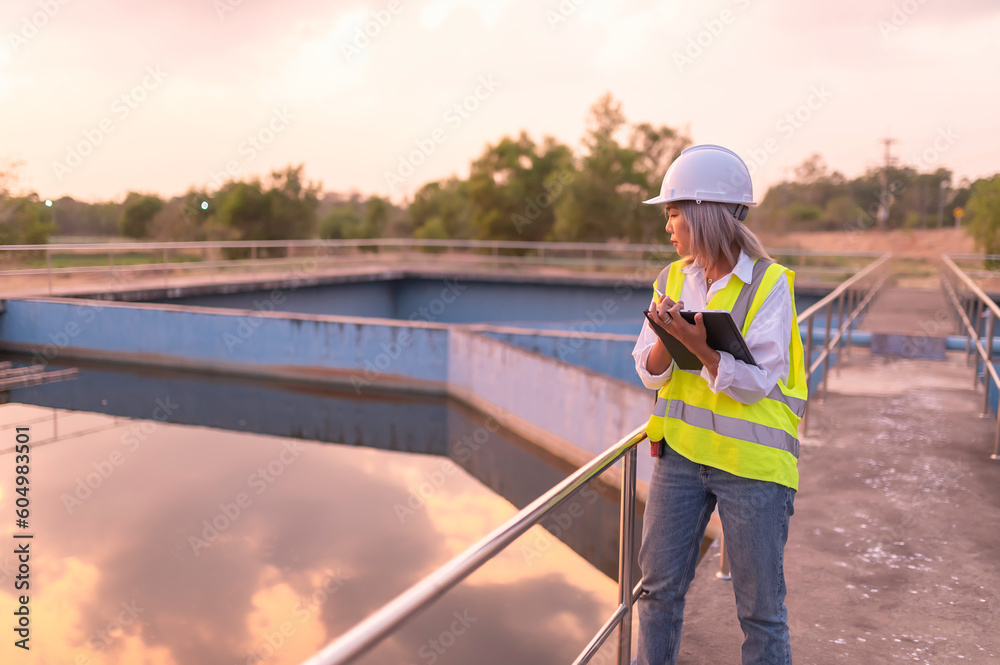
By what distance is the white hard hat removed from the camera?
1.86 metres

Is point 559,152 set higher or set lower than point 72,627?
higher

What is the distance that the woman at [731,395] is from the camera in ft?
5.98

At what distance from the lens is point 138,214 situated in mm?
62688

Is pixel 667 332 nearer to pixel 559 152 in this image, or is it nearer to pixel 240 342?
pixel 240 342

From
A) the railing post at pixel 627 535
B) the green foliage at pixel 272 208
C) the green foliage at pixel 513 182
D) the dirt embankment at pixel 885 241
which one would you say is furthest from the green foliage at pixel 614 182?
the railing post at pixel 627 535

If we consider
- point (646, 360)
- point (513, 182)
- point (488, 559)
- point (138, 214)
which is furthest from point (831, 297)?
point (138, 214)

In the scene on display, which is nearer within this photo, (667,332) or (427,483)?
(667,332)

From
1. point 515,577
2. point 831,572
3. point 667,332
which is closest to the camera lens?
point 667,332

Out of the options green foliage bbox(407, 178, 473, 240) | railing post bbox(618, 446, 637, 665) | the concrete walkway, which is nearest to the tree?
green foliage bbox(407, 178, 473, 240)

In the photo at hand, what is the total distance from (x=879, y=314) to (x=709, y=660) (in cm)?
1263

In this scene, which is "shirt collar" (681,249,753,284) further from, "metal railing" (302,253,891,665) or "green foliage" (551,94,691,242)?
"green foliage" (551,94,691,242)

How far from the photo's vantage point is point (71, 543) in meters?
6.21

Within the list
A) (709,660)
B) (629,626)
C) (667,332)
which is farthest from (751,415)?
(709,660)

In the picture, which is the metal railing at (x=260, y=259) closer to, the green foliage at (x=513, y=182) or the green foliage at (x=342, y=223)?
the green foliage at (x=513, y=182)
